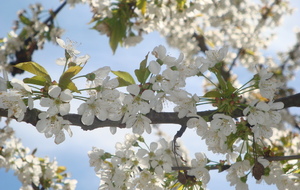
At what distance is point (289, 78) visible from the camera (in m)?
7.22

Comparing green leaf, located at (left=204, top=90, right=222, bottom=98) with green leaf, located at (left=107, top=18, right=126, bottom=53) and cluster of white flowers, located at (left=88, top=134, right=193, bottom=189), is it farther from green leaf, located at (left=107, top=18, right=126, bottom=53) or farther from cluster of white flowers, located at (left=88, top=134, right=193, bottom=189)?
green leaf, located at (left=107, top=18, right=126, bottom=53)

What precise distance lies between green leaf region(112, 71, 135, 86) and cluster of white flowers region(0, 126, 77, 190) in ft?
8.73

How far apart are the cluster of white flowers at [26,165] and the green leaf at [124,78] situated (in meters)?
2.66

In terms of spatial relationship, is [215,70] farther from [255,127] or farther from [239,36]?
Result: [239,36]

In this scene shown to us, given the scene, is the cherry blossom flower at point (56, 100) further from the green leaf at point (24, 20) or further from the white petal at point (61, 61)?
the green leaf at point (24, 20)

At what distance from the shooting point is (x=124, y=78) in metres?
1.43

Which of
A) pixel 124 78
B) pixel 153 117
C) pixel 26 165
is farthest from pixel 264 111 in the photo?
pixel 26 165

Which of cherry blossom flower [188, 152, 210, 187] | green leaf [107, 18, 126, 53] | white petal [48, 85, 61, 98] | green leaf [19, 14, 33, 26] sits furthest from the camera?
green leaf [19, 14, 33, 26]

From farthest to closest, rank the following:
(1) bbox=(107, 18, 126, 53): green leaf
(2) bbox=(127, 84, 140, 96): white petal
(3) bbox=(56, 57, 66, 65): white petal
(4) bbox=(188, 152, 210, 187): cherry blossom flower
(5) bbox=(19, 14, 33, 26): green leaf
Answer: (5) bbox=(19, 14, 33, 26): green leaf, (1) bbox=(107, 18, 126, 53): green leaf, (4) bbox=(188, 152, 210, 187): cherry blossom flower, (3) bbox=(56, 57, 66, 65): white petal, (2) bbox=(127, 84, 140, 96): white petal

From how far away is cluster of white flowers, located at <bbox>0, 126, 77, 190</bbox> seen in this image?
12.3 feet

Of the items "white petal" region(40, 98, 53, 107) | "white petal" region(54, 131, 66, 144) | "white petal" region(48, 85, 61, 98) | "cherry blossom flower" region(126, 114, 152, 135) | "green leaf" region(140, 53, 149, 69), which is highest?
"green leaf" region(140, 53, 149, 69)

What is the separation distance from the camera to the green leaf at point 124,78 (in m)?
1.43

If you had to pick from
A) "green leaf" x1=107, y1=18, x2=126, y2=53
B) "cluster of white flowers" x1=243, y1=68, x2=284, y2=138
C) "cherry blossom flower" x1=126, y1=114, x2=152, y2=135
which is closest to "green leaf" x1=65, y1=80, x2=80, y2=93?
"cherry blossom flower" x1=126, y1=114, x2=152, y2=135

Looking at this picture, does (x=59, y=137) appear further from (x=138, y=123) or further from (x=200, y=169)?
(x=200, y=169)
